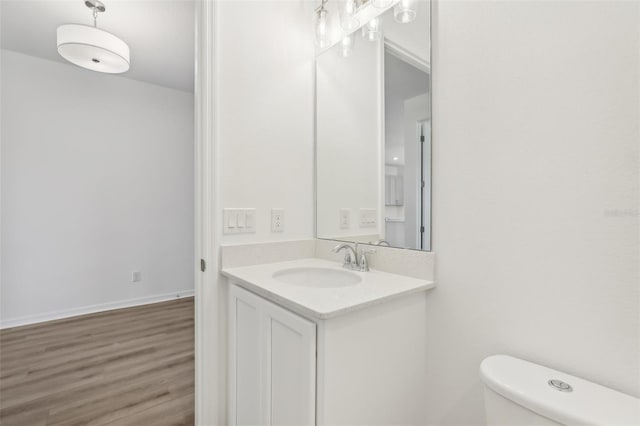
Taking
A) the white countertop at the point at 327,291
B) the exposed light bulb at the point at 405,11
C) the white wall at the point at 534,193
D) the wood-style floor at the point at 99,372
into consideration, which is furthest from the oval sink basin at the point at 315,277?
the exposed light bulb at the point at 405,11

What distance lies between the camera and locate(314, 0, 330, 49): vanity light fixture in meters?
1.55

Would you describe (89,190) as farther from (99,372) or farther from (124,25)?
(99,372)

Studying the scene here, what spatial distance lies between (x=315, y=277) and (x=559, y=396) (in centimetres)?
96

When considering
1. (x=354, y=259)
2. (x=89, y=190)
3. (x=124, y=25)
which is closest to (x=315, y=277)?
(x=354, y=259)

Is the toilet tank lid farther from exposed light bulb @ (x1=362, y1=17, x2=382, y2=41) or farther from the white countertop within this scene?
exposed light bulb @ (x1=362, y1=17, x2=382, y2=41)

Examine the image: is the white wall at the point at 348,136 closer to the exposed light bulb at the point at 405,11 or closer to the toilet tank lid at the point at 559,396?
the exposed light bulb at the point at 405,11

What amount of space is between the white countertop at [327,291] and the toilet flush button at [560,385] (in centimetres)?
43

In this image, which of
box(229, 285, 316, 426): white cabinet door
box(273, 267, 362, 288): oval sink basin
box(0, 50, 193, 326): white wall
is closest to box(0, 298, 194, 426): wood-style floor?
box(0, 50, 193, 326): white wall

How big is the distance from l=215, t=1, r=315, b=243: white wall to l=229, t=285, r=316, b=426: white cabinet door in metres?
0.41

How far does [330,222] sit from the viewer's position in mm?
1641

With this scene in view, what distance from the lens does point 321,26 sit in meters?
1.55

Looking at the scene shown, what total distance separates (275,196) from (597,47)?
1.29 meters

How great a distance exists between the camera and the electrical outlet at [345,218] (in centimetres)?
158

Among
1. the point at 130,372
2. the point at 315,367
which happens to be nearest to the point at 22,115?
the point at 130,372
